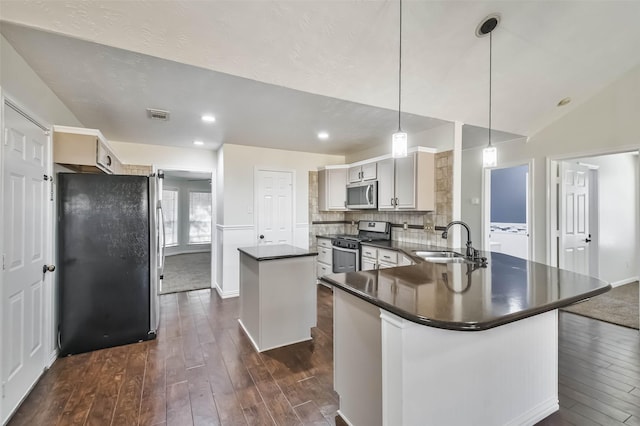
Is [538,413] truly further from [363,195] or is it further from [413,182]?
[363,195]

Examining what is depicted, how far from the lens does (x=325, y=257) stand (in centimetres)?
498

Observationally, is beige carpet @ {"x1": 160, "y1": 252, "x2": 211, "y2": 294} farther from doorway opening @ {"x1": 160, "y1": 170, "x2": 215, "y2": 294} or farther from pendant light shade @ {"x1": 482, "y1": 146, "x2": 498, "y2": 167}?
pendant light shade @ {"x1": 482, "y1": 146, "x2": 498, "y2": 167}

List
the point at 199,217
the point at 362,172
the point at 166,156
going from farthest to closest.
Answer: the point at 199,217 < the point at 166,156 < the point at 362,172

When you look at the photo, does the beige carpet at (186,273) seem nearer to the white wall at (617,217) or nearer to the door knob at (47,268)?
the door knob at (47,268)

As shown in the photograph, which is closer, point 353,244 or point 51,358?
point 51,358

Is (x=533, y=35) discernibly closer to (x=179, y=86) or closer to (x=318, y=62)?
(x=318, y=62)

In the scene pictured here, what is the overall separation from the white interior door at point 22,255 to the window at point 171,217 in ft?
20.9

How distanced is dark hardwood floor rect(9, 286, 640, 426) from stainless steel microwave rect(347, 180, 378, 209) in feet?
6.67

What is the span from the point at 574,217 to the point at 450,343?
4300 mm

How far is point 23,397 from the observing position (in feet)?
6.58

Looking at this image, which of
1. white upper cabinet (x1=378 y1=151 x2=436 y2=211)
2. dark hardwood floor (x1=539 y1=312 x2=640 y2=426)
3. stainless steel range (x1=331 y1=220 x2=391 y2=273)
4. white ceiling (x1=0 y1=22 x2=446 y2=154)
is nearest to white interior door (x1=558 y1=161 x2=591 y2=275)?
dark hardwood floor (x1=539 y1=312 x2=640 y2=426)

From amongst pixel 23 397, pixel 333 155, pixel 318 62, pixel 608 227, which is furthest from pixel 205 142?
pixel 608 227

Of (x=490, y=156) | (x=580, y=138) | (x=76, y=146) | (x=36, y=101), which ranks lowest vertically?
(x=490, y=156)

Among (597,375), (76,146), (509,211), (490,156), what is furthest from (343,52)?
(509,211)
